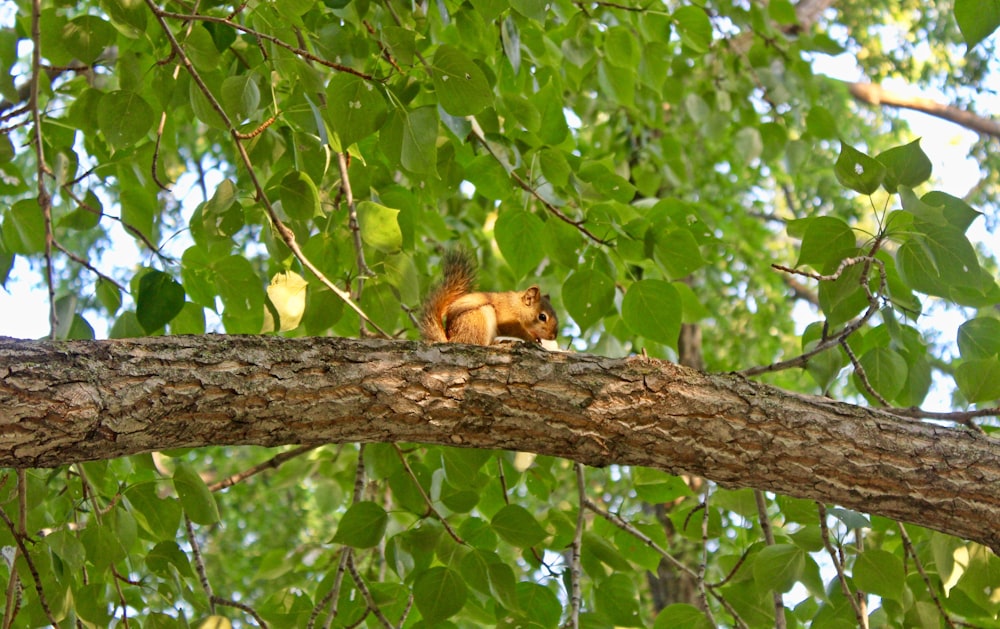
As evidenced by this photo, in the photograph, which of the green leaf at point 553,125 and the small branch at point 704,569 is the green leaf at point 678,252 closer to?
the green leaf at point 553,125

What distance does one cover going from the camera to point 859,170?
1761 millimetres

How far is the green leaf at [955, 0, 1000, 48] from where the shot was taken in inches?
66.4

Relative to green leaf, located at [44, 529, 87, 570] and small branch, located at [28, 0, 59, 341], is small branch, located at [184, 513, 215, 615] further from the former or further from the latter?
small branch, located at [28, 0, 59, 341]

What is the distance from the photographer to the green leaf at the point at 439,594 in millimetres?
1997

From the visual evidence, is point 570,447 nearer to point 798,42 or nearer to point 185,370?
point 185,370

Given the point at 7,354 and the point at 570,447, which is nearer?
the point at 7,354

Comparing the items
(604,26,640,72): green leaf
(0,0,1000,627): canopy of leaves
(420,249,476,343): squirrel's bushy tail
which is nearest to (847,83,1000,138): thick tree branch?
(0,0,1000,627): canopy of leaves

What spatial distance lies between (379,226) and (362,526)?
66 cm

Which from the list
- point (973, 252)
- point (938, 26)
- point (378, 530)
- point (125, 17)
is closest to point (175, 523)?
point (378, 530)

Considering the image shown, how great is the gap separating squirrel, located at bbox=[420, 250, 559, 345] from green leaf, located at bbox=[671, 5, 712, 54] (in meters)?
0.91

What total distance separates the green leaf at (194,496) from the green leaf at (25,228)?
25.9 inches

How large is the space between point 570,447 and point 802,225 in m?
0.68

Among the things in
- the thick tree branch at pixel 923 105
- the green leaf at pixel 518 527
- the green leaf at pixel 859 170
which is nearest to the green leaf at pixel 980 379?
the green leaf at pixel 859 170

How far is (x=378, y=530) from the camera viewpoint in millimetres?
2018
